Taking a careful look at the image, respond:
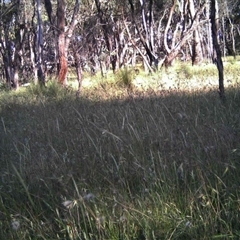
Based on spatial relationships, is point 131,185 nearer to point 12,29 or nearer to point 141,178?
point 141,178

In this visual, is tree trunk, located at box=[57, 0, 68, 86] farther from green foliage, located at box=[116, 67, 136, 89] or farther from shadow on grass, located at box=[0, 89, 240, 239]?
shadow on grass, located at box=[0, 89, 240, 239]

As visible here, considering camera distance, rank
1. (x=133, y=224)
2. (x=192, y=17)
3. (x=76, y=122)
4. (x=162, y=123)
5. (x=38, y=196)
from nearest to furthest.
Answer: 1. (x=133, y=224)
2. (x=38, y=196)
3. (x=162, y=123)
4. (x=76, y=122)
5. (x=192, y=17)

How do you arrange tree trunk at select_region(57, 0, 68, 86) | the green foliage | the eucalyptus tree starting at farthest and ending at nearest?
1. the eucalyptus tree
2. tree trunk at select_region(57, 0, 68, 86)
3. the green foliage

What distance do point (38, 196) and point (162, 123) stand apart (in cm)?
192

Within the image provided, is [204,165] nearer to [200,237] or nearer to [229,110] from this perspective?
[200,237]

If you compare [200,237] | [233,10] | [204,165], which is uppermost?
[233,10]

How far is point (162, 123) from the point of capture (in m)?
4.48

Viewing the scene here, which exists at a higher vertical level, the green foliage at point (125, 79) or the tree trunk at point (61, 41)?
the tree trunk at point (61, 41)

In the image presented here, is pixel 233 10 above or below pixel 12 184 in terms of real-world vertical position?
above

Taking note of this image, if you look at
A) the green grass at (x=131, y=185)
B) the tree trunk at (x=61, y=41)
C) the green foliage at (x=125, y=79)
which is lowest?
the green grass at (x=131, y=185)

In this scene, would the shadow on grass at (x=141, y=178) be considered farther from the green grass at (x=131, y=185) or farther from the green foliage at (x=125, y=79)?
the green foliage at (x=125, y=79)

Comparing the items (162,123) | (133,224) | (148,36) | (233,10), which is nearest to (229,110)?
(162,123)

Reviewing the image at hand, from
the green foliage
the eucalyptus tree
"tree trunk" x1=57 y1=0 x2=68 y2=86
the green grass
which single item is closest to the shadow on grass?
the green grass

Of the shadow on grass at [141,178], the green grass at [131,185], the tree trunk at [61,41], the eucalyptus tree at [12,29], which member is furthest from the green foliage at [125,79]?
the eucalyptus tree at [12,29]
